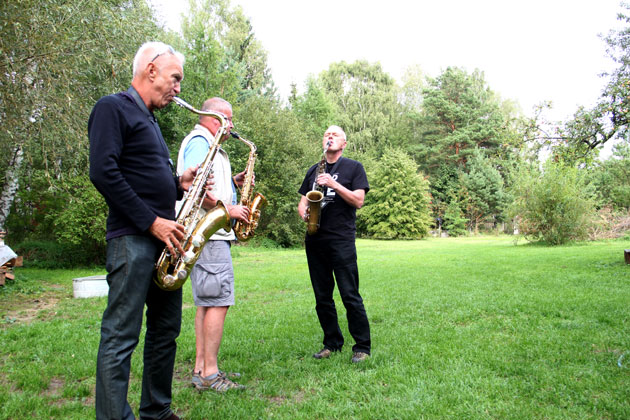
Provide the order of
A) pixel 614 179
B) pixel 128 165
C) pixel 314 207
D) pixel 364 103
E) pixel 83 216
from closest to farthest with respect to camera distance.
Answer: pixel 128 165, pixel 314 207, pixel 83 216, pixel 614 179, pixel 364 103

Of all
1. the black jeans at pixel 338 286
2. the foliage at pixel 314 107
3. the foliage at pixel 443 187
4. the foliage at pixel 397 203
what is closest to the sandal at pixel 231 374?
the black jeans at pixel 338 286

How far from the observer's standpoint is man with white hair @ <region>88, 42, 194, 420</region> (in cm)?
213

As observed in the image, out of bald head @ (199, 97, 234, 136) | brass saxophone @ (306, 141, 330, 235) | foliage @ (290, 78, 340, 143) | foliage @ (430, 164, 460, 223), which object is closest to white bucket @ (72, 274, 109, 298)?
brass saxophone @ (306, 141, 330, 235)

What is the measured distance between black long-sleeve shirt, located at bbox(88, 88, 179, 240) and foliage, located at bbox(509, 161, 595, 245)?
18843 millimetres

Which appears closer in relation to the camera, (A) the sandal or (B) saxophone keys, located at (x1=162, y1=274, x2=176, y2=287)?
(B) saxophone keys, located at (x1=162, y1=274, x2=176, y2=287)

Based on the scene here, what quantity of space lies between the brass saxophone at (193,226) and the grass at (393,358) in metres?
1.10

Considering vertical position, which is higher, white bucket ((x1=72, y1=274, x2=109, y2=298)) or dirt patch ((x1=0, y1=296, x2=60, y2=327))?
white bucket ((x1=72, y1=274, x2=109, y2=298))

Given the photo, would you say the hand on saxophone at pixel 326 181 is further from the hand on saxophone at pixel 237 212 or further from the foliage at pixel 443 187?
the foliage at pixel 443 187

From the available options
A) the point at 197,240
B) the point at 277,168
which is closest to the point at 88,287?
the point at 197,240

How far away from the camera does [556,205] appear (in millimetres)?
18047

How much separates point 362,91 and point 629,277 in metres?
37.7

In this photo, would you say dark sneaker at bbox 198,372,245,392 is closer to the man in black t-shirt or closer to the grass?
the grass

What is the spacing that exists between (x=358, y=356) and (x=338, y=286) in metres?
0.68

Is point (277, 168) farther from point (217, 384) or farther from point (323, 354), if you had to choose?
point (217, 384)
